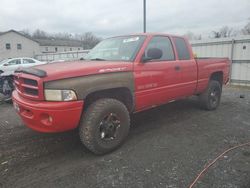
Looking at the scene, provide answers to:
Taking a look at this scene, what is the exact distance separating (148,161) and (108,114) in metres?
0.93

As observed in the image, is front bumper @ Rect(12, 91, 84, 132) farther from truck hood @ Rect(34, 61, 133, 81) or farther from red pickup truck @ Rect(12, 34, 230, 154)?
truck hood @ Rect(34, 61, 133, 81)

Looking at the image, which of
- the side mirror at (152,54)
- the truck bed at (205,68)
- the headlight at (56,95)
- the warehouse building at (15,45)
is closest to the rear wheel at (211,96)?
the truck bed at (205,68)

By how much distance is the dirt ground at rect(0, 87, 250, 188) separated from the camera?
2.95 m

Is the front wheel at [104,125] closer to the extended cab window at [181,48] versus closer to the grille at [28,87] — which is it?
the grille at [28,87]

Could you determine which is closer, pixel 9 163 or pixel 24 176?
pixel 24 176

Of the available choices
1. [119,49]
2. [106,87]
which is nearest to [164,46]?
[119,49]

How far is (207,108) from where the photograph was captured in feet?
20.2

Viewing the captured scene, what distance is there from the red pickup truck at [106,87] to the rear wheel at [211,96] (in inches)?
34.4

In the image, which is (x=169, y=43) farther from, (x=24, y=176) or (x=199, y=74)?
(x=24, y=176)

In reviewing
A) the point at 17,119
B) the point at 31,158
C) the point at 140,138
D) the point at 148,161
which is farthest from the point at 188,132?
the point at 17,119

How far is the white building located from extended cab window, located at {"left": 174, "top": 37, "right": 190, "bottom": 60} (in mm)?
47173

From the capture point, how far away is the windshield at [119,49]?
4164 millimetres

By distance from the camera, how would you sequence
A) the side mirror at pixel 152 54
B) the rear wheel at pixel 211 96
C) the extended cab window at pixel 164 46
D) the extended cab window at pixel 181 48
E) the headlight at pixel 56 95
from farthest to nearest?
the rear wheel at pixel 211 96 < the extended cab window at pixel 181 48 < the extended cab window at pixel 164 46 < the side mirror at pixel 152 54 < the headlight at pixel 56 95

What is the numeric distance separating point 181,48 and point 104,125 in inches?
109
